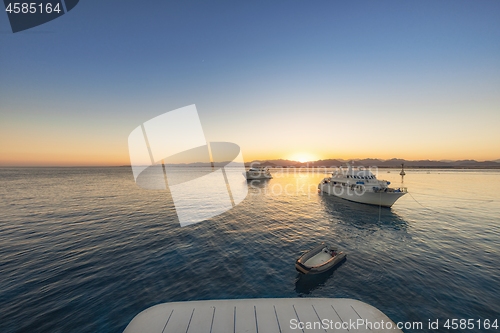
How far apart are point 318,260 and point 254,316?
439 inches

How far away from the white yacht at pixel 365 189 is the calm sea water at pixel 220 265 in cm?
764

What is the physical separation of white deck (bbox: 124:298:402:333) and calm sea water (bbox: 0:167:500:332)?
4.32 m

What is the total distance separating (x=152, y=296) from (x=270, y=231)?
16514 millimetres

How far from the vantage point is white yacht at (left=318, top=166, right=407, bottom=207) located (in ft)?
125

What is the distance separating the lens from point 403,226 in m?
28.5

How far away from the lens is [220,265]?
1694cm

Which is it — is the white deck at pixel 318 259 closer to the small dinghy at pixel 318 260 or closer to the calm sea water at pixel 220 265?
the small dinghy at pixel 318 260

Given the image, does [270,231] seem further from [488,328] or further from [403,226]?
[403,226]

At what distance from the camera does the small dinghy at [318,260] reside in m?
15.4

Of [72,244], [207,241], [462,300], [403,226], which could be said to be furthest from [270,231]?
[72,244]
